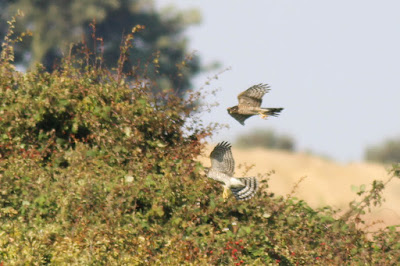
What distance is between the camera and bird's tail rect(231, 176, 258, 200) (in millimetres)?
8719

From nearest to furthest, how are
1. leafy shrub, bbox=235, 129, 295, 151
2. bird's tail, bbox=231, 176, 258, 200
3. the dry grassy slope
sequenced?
1. bird's tail, bbox=231, 176, 258, 200
2. the dry grassy slope
3. leafy shrub, bbox=235, 129, 295, 151

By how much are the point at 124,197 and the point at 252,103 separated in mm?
1777

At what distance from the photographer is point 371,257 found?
8812mm

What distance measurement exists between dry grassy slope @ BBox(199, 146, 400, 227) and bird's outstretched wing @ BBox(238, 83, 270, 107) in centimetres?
793

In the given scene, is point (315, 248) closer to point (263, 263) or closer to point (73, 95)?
point (263, 263)

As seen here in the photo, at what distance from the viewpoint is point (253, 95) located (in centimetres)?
866

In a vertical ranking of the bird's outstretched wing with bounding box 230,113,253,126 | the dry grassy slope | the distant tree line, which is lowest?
the bird's outstretched wing with bounding box 230,113,253,126

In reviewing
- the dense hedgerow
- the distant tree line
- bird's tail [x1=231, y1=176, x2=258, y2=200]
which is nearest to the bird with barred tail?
bird's tail [x1=231, y1=176, x2=258, y2=200]

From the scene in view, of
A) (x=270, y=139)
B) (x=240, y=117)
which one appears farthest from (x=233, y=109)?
(x=270, y=139)

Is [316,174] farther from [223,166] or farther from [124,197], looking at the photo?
[124,197]

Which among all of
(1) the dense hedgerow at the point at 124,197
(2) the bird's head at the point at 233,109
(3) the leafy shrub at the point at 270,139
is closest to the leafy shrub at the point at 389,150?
(3) the leafy shrub at the point at 270,139

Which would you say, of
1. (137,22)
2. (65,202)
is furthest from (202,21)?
(65,202)

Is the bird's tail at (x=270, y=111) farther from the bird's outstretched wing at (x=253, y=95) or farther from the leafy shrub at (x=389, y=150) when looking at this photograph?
the leafy shrub at (x=389, y=150)

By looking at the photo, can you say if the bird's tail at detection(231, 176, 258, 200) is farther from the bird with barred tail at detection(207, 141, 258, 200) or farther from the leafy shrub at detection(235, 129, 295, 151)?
the leafy shrub at detection(235, 129, 295, 151)
